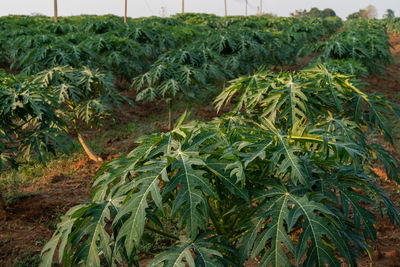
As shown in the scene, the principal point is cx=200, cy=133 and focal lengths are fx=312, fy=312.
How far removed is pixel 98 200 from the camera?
1.51 m

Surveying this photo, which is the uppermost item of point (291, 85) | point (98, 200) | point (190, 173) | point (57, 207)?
point (291, 85)

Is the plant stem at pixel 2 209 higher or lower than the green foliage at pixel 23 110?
lower

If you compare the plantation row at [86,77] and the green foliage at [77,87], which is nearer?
the plantation row at [86,77]

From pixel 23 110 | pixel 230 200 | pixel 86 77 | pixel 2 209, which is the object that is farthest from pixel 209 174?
pixel 86 77

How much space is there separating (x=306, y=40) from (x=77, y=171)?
11.8 metres

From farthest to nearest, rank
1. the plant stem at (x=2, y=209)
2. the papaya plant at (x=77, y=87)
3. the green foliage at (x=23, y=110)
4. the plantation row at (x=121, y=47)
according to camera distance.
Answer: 1. the plantation row at (x=121, y=47)
2. the papaya plant at (x=77, y=87)
3. the plant stem at (x=2, y=209)
4. the green foliage at (x=23, y=110)

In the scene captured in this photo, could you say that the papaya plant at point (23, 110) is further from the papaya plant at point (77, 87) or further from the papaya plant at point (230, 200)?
the papaya plant at point (230, 200)

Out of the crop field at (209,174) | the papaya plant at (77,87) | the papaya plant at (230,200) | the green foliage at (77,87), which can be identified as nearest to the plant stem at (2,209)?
the crop field at (209,174)

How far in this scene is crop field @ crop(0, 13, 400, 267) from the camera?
1.26m

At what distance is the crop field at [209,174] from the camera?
4.14ft

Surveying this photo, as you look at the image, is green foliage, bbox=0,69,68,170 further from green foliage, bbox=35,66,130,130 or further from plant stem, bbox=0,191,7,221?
green foliage, bbox=35,66,130,130

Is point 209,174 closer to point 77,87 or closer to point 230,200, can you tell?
point 230,200

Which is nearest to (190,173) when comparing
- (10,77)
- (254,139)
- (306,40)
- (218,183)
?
(218,183)

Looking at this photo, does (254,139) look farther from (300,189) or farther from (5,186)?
(5,186)
